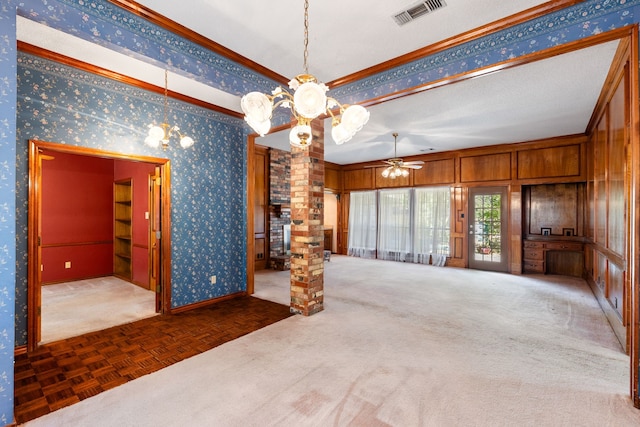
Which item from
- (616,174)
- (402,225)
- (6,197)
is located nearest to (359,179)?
(402,225)

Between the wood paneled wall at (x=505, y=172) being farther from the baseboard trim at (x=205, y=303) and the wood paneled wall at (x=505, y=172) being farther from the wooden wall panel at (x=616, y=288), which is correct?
the baseboard trim at (x=205, y=303)

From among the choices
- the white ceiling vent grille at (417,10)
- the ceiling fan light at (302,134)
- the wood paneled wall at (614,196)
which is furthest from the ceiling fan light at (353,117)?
the wood paneled wall at (614,196)

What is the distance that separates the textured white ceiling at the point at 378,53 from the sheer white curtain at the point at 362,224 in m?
4.08

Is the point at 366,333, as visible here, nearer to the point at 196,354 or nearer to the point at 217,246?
the point at 196,354

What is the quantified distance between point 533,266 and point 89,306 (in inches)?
338

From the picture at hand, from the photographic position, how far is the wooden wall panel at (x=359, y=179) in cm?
916

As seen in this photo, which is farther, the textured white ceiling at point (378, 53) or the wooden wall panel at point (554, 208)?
the wooden wall panel at point (554, 208)

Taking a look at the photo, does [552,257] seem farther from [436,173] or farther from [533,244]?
[436,173]

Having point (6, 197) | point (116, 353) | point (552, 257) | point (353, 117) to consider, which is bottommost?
point (116, 353)


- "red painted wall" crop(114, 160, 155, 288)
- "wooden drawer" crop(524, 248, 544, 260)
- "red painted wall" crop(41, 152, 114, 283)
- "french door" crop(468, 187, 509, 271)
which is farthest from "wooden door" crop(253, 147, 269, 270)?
"wooden drawer" crop(524, 248, 544, 260)

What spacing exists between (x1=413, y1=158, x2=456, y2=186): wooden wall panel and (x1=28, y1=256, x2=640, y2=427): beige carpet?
4118 millimetres

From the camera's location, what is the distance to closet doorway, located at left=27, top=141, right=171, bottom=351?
9.85ft

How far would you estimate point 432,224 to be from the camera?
26.3 ft

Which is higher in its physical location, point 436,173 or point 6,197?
point 436,173
